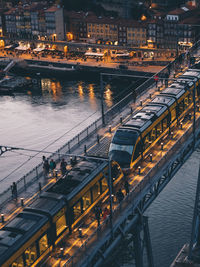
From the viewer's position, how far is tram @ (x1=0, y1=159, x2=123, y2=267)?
29.3m

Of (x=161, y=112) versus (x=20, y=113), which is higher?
(x=161, y=112)

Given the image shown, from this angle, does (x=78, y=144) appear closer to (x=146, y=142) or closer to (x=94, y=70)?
(x=146, y=142)

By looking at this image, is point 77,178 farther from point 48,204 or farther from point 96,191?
point 48,204

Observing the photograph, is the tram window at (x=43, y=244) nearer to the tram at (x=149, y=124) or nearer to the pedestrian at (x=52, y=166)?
the pedestrian at (x=52, y=166)

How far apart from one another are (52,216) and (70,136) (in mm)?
47636

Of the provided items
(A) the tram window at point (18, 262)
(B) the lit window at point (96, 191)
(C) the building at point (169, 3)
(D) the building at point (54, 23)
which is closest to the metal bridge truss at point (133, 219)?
(B) the lit window at point (96, 191)

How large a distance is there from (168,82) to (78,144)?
22.4m

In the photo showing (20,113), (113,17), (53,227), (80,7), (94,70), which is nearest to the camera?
(53,227)

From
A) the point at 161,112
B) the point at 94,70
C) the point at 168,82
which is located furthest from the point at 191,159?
the point at 94,70

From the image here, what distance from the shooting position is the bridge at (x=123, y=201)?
105ft

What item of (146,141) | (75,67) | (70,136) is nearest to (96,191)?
(146,141)

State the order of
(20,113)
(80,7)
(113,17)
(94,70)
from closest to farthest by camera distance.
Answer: (20,113) → (94,70) → (113,17) → (80,7)

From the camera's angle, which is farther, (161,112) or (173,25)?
(173,25)

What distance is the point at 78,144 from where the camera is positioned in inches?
1919
